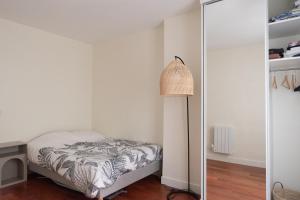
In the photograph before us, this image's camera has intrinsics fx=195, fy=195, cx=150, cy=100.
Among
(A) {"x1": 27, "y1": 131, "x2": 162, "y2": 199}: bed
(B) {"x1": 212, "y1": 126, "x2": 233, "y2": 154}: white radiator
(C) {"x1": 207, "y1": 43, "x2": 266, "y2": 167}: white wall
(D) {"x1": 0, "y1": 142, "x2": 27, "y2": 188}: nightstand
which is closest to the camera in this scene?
(C) {"x1": 207, "y1": 43, "x2": 266, "y2": 167}: white wall

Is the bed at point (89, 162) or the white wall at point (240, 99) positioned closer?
the white wall at point (240, 99)

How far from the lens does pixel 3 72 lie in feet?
9.80

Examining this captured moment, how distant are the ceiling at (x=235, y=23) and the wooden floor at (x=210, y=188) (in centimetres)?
135

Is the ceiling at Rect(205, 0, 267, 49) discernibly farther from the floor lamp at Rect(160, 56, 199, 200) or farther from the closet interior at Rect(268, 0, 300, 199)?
the floor lamp at Rect(160, 56, 199, 200)

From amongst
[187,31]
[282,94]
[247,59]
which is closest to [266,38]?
[247,59]

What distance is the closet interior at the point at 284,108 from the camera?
2.01 metres

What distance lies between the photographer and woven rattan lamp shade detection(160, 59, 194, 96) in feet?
7.71

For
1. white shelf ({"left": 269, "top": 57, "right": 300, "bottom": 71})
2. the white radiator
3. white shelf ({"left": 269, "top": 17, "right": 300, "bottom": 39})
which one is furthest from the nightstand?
white shelf ({"left": 269, "top": 17, "right": 300, "bottom": 39})

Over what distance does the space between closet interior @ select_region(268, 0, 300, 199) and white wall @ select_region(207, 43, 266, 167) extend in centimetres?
24

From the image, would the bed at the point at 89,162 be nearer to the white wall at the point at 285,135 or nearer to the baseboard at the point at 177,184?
the baseboard at the point at 177,184

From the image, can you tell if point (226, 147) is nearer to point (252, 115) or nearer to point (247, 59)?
point (252, 115)

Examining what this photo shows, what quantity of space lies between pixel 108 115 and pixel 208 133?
222 cm

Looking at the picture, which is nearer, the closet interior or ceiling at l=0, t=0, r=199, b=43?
the closet interior

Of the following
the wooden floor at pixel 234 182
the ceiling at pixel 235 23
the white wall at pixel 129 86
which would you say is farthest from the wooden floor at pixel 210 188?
the ceiling at pixel 235 23
